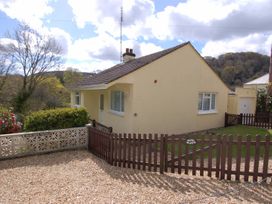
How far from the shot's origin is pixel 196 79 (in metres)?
14.4

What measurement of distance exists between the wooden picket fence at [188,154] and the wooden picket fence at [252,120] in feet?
32.7

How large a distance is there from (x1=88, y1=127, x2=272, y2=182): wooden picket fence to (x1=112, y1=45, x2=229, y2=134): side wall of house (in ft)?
12.8

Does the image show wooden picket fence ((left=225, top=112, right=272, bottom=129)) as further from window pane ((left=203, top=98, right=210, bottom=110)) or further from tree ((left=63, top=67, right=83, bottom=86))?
tree ((left=63, top=67, right=83, bottom=86))

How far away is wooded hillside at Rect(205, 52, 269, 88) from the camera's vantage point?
4184 centimetres

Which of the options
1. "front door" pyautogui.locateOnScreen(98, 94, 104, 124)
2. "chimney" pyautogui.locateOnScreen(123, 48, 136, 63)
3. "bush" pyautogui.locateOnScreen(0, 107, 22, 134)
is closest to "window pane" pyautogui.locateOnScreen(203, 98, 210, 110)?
"chimney" pyautogui.locateOnScreen(123, 48, 136, 63)

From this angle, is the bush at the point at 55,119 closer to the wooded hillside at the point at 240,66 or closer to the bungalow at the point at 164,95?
the bungalow at the point at 164,95

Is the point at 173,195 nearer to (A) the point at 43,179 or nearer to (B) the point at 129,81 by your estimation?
(A) the point at 43,179

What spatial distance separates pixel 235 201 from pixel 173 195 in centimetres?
137

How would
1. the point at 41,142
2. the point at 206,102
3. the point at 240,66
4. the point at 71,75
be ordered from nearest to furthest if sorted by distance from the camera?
the point at 41,142, the point at 206,102, the point at 240,66, the point at 71,75

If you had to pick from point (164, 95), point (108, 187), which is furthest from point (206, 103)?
point (108, 187)

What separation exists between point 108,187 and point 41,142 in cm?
443

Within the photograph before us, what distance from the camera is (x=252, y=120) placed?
17031 mm

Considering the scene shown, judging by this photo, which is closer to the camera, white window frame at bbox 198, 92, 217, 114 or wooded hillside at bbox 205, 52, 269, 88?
white window frame at bbox 198, 92, 217, 114

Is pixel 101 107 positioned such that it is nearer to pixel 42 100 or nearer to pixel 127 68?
pixel 127 68
